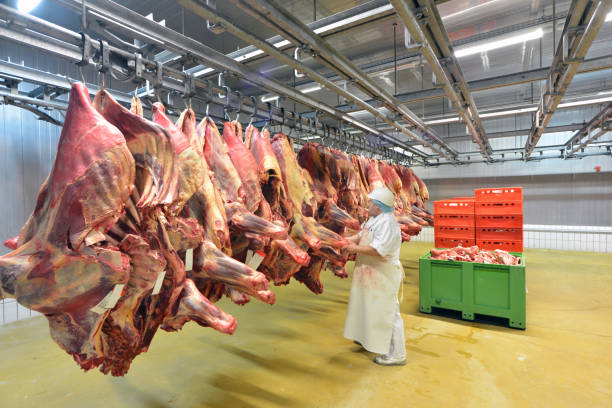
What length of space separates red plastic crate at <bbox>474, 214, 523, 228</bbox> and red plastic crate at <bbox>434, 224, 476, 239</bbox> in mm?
166

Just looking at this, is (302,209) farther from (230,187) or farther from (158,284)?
(158,284)

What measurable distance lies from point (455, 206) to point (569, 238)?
22.3ft

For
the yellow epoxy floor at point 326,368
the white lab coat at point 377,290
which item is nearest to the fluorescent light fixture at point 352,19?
the white lab coat at point 377,290

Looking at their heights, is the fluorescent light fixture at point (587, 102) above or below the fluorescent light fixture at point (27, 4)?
above

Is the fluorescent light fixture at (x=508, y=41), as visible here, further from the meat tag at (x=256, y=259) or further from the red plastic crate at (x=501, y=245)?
the meat tag at (x=256, y=259)

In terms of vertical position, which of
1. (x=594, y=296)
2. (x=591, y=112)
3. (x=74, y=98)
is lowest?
(x=594, y=296)

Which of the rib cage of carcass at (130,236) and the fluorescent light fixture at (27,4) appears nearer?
the rib cage of carcass at (130,236)

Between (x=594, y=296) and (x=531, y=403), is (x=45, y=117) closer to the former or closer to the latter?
(x=531, y=403)

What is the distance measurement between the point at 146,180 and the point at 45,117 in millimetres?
3026

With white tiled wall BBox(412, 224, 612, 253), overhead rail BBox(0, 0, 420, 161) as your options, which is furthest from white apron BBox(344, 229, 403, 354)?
white tiled wall BBox(412, 224, 612, 253)

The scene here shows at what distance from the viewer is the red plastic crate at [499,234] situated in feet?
17.1

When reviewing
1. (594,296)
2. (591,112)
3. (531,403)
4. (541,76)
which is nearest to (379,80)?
(541,76)

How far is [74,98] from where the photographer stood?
1.37 metres

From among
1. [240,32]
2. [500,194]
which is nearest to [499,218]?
[500,194]
